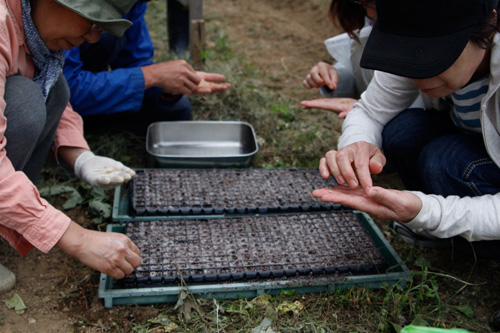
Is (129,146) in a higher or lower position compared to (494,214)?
lower

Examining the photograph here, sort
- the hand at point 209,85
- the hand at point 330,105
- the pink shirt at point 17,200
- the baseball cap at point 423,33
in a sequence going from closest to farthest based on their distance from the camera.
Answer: the baseball cap at point 423,33, the pink shirt at point 17,200, the hand at point 330,105, the hand at point 209,85

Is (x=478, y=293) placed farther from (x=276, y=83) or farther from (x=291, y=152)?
(x=276, y=83)

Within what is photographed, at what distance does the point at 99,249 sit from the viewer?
1.48m

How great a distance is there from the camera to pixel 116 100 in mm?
2396

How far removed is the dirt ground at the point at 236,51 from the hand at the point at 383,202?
826 mm

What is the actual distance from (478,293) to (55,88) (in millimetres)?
2023

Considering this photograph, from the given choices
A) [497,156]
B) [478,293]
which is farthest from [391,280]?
[497,156]

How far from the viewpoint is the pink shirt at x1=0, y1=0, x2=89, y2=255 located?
136 centimetres

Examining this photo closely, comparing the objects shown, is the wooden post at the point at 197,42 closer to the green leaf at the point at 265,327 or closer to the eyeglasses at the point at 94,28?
the eyeglasses at the point at 94,28

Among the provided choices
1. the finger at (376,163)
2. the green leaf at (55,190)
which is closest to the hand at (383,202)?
the finger at (376,163)

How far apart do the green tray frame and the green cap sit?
3.02 ft

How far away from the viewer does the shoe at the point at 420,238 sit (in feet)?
6.92

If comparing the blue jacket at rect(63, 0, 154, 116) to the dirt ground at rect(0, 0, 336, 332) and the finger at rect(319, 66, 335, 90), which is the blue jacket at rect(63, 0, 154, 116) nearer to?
the dirt ground at rect(0, 0, 336, 332)

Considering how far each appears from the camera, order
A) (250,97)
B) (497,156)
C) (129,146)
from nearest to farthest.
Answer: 1. (497,156)
2. (129,146)
3. (250,97)
